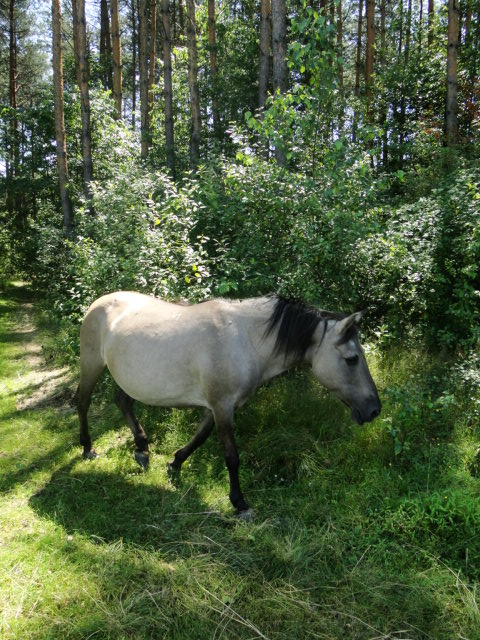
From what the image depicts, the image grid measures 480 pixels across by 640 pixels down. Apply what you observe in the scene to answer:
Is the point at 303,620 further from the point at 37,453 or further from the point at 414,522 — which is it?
the point at 37,453

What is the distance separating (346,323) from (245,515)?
1.79 meters

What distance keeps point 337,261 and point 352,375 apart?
84.3 inches

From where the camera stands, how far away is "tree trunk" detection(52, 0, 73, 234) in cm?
1243

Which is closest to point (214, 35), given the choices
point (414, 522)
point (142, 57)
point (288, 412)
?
point (142, 57)

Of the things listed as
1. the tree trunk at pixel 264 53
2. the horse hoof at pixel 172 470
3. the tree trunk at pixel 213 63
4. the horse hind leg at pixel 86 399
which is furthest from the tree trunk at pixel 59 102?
the horse hoof at pixel 172 470

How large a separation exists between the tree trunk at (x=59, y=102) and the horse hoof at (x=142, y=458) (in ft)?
34.4

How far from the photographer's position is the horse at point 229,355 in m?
3.57

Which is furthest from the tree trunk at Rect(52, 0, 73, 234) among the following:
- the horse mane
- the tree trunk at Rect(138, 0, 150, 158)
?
the horse mane

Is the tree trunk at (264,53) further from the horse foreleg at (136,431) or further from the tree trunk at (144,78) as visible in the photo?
the horse foreleg at (136,431)

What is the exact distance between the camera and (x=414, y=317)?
602cm

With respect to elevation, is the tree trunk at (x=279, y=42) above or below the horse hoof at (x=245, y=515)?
above

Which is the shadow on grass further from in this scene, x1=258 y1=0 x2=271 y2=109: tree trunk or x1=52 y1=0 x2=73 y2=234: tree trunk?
x1=258 y1=0 x2=271 y2=109: tree trunk

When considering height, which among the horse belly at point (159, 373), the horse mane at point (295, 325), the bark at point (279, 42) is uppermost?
the bark at point (279, 42)

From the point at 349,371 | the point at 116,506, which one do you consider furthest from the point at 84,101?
the point at 349,371
